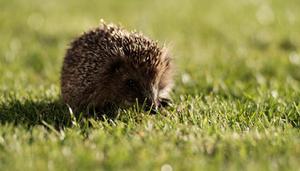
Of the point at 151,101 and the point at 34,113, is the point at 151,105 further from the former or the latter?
the point at 34,113

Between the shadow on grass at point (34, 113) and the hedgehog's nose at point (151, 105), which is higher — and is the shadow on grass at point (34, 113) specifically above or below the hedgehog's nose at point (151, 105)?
above

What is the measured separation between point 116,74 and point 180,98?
3.07ft

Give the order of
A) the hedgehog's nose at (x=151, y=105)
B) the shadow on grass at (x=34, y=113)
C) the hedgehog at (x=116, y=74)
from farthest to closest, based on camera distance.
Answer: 1. the hedgehog at (x=116, y=74)
2. the hedgehog's nose at (x=151, y=105)
3. the shadow on grass at (x=34, y=113)

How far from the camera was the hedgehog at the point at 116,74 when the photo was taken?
6.93 meters

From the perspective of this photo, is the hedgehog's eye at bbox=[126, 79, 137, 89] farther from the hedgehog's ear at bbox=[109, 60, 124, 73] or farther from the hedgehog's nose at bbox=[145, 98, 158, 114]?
the hedgehog's nose at bbox=[145, 98, 158, 114]

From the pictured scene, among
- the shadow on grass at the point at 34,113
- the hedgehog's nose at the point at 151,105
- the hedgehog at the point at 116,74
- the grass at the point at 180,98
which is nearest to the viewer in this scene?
the grass at the point at 180,98

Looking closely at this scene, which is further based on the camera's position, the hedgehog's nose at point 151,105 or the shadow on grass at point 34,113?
the hedgehog's nose at point 151,105

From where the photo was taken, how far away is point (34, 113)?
6582mm

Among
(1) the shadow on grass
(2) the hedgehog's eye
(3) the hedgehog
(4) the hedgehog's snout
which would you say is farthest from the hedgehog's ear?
(1) the shadow on grass

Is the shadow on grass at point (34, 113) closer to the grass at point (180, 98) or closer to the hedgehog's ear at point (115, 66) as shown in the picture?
the grass at point (180, 98)

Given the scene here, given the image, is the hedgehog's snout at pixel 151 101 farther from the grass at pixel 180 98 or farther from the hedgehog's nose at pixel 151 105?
the grass at pixel 180 98

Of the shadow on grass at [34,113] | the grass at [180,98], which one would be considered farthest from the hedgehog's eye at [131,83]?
the shadow on grass at [34,113]

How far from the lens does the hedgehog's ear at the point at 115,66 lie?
22.9 ft

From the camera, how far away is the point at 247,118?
250 inches
